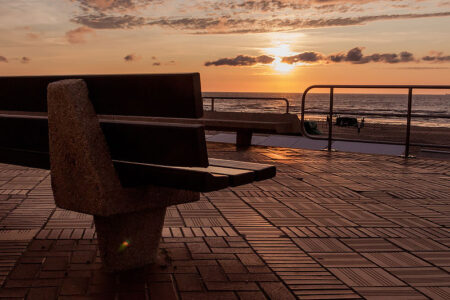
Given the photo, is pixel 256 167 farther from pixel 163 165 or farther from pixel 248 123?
pixel 248 123

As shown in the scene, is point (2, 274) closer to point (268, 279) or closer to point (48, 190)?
point (268, 279)

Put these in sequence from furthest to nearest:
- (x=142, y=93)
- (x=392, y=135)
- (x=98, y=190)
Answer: (x=392, y=135)
(x=98, y=190)
(x=142, y=93)

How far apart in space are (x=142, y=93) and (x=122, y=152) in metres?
0.33

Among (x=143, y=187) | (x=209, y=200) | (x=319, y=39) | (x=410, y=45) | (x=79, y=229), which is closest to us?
(x=143, y=187)

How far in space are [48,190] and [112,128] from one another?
8.21 feet

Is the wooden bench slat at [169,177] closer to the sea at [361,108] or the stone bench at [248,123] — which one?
the stone bench at [248,123]

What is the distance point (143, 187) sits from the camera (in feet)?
8.28

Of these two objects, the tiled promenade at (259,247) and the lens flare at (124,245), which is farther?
the lens flare at (124,245)

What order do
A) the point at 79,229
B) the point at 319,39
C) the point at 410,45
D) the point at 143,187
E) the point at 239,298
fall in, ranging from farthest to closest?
1. the point at 319,39
2. the point at 410,45
3. the point at 79,229
4. the point at 143,187
5. the point at 239,298

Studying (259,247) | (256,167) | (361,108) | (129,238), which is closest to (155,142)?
(256,167)

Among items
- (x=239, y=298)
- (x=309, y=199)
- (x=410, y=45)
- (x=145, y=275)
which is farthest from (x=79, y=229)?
(x=410, y=45)

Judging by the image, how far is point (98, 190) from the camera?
93.8 inches

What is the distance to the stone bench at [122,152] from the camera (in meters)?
2.16

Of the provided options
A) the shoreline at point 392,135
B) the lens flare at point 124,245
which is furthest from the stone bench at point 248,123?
the shoreline at point 392,135
